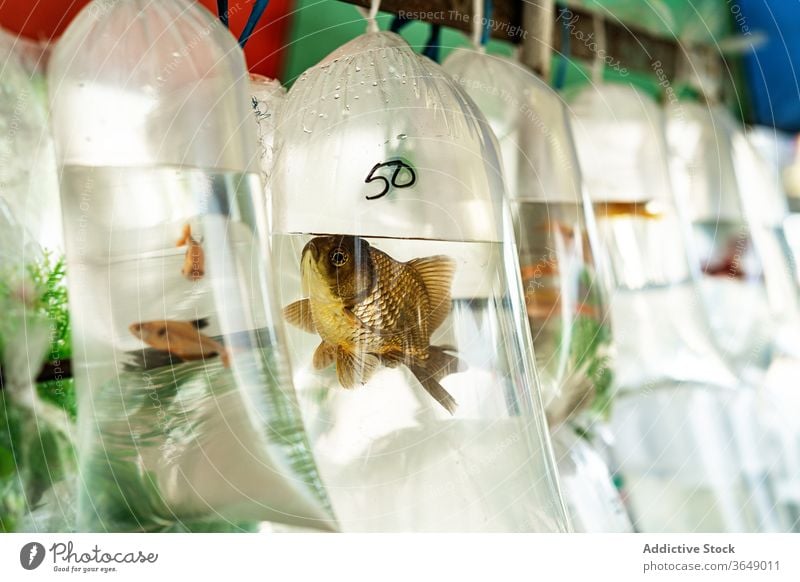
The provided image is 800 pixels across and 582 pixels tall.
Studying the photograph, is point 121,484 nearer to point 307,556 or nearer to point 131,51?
point 307,556

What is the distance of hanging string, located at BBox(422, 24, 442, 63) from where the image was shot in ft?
1.55

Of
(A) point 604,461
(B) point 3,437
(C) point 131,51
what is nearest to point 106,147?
(C) point 131,51

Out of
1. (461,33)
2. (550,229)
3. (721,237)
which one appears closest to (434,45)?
(461,33)

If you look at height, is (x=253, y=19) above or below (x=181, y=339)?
above

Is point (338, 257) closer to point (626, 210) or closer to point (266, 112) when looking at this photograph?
point (266, 112)

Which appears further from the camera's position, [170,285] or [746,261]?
[746,261]

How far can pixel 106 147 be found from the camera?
390mm

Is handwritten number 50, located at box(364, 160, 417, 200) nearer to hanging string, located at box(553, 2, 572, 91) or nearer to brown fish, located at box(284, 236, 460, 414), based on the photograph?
brown fish, located at box(284, 236, 460, 414)

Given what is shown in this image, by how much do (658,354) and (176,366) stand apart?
0.34 m

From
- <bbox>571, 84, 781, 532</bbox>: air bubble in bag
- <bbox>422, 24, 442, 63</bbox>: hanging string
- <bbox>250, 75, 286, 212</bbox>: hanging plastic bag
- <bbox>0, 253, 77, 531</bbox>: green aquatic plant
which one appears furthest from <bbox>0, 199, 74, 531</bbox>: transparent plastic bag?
<bbox>571, 84, 781, 532</bbox>: air bubble in bag

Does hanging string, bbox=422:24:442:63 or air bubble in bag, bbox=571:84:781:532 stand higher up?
hanging string, bbox=422:24:442:63

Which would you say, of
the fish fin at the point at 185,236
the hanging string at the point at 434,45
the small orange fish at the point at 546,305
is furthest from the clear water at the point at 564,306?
the fish fin at the point at 185,236

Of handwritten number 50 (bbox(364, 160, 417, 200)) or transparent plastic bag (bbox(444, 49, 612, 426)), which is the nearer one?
handwritten number 50 (bbox(364, 160, 417, 200))

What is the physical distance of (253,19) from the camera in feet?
1.44
